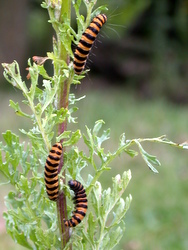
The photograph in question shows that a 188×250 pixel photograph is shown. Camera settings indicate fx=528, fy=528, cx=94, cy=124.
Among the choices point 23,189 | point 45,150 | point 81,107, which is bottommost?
point 23,189

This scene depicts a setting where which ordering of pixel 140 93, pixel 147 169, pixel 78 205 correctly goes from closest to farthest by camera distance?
pixel 78 205
pixel 147 169
pixel 140 93

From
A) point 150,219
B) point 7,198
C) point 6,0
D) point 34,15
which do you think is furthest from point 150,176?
point 34,15

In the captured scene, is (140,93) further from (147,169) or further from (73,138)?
(73,138)

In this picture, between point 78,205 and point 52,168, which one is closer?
point 52,168

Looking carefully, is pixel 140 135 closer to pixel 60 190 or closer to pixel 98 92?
pixel 98 92

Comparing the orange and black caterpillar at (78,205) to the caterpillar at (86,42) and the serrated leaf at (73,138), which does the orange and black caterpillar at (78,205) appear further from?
the caterpillar at (86,42)

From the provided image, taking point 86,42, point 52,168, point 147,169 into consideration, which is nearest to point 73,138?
point 52,168
